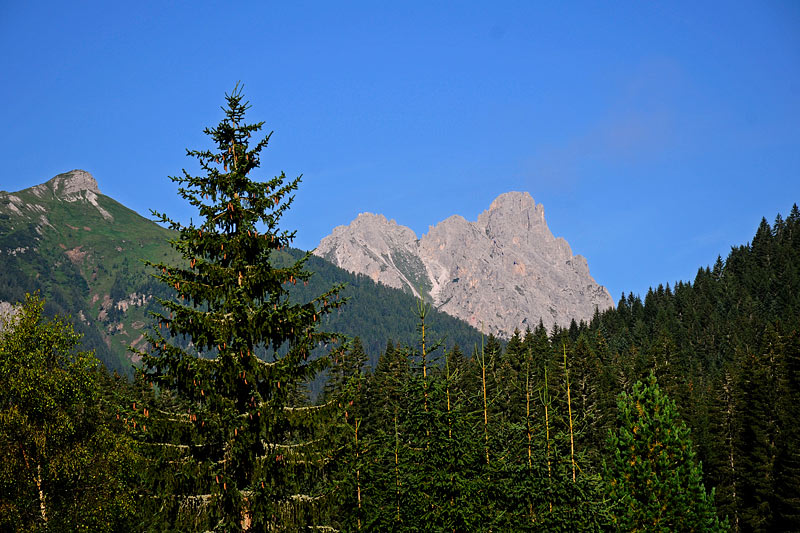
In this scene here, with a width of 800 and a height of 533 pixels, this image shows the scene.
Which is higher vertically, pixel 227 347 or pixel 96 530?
pixel 227 347

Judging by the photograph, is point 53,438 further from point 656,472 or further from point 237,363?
point 656,472

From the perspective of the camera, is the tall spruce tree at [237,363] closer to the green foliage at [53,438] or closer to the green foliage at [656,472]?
the green foliage at [53,438]

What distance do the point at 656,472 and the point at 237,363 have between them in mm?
24301

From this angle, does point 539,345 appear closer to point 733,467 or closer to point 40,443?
point 733,467

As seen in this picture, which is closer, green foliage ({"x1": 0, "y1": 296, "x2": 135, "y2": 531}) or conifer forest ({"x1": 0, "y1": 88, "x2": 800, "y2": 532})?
conifer forest ({"x1": 0, "y1": 88, "x2": 800, "y2": 532})

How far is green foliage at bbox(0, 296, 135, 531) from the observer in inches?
921

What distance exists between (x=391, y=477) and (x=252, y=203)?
1123 cm

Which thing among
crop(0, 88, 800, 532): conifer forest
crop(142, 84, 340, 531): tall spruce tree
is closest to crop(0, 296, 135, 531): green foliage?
crop(0, 88, 800, 532): conifer forest

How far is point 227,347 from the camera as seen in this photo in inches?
623

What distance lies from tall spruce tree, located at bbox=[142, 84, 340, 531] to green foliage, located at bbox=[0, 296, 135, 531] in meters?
9.23

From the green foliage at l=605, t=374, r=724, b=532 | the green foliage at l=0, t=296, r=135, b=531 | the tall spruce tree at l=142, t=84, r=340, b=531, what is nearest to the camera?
the tall spruce tree at l=142, t=84, r=340, b=531

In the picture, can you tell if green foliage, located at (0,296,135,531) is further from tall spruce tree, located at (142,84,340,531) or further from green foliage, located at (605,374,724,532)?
green foliage, located at (605,374,724,532)

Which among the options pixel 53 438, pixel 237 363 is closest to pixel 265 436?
pixel 237 363

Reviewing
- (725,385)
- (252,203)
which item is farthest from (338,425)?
(725,385)
